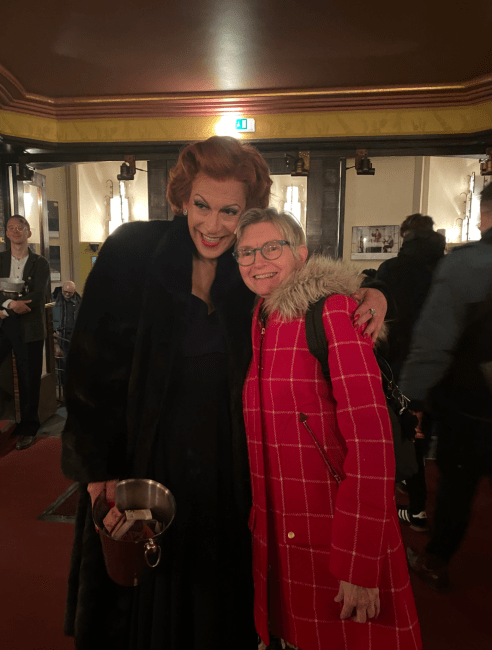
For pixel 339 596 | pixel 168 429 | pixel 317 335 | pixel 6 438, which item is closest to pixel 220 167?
pixel 317 335

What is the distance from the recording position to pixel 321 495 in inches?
40.4

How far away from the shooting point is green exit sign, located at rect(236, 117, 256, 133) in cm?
476

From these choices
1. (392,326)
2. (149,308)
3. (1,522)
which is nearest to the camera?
(149,308)

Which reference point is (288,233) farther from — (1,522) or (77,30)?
(77,30)

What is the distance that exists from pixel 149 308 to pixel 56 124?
4.69m

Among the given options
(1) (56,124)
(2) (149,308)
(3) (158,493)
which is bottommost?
(3) (158,493)

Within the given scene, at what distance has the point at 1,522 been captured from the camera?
261 cm

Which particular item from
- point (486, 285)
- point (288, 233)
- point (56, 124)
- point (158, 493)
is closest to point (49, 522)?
point (158, 493)

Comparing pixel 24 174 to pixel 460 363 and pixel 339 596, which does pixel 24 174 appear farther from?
pixel 339 596

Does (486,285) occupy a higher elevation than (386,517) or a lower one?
higher

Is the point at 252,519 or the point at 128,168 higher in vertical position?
the point at 128,168

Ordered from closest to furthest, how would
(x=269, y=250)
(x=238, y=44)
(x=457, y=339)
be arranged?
(x=269, y=250) → (x=457, y=339) → (x=238, y=44)

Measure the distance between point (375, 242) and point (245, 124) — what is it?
3818 millimetres

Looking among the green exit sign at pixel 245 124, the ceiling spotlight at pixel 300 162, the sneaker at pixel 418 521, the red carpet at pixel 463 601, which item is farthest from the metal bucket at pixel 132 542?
the green exit sign at pixel 245 124
